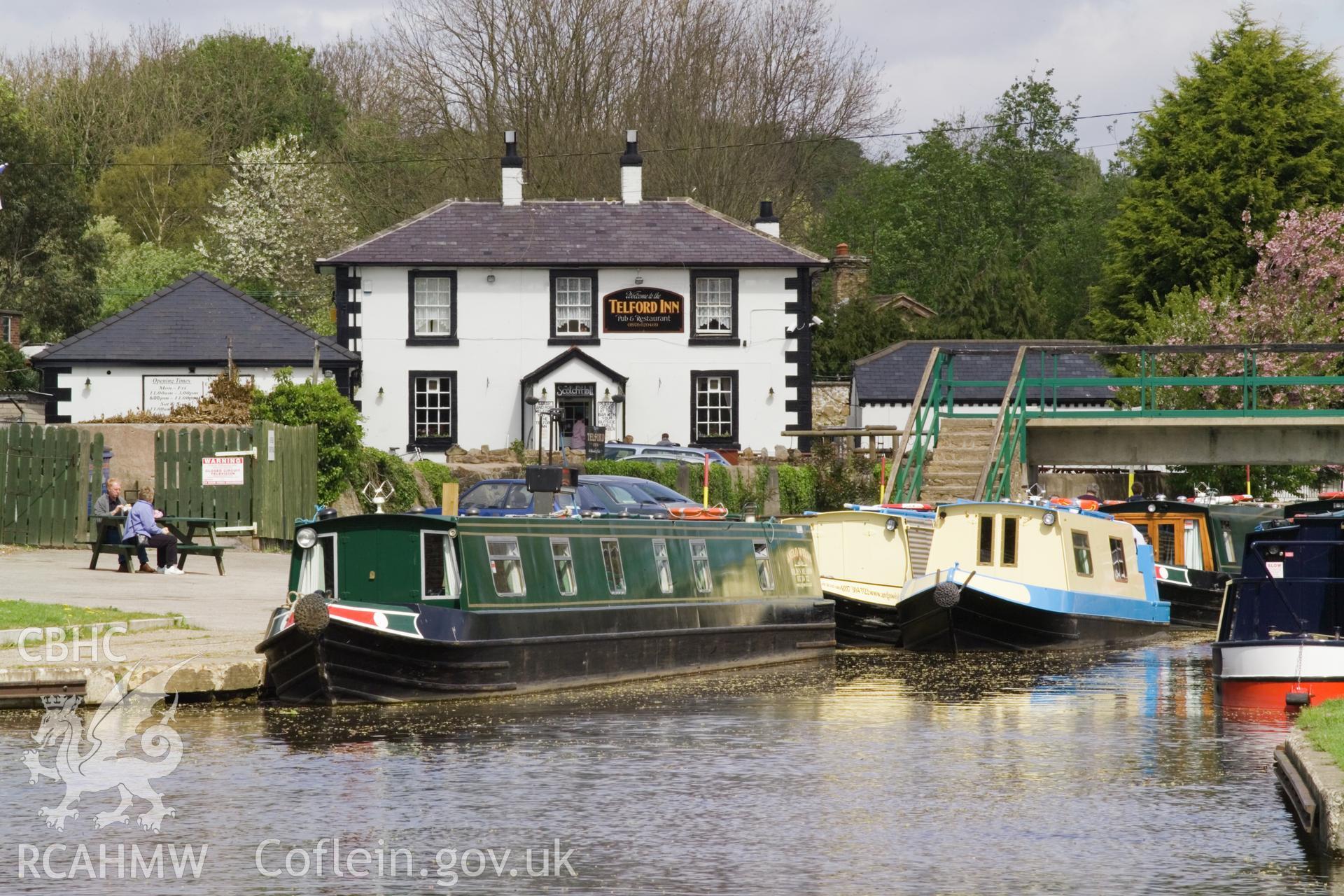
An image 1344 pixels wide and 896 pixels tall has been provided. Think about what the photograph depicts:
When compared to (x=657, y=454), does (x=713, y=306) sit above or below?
above

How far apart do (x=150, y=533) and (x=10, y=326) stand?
38.4 meters

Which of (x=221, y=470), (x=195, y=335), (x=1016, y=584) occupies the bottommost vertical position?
(x=1016, y=584)

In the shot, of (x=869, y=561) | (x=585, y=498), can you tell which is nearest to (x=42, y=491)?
(x=585, y=498)

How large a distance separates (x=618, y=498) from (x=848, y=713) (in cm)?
1393

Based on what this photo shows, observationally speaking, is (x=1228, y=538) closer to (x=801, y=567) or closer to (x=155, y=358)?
(x=801, y=567)

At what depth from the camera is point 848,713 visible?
1859 cm

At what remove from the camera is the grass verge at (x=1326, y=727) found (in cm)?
1248

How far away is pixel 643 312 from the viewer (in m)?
48.3

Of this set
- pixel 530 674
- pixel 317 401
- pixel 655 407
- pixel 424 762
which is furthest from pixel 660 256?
pixel 424 762

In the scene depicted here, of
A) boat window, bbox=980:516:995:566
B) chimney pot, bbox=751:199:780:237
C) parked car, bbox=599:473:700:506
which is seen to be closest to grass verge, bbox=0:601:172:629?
boat window, bbox=980:516:995:566

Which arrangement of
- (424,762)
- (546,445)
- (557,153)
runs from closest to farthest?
(424,762), (546,445), (557,153)

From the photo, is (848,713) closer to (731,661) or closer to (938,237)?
(731,661)

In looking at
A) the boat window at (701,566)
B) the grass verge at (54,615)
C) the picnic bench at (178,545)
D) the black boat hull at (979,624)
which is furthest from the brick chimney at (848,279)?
the grass verge at (54,615)

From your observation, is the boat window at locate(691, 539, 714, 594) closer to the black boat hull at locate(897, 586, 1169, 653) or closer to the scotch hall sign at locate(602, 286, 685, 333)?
the black boat hull at locate(897, 586, 1169, 653)
